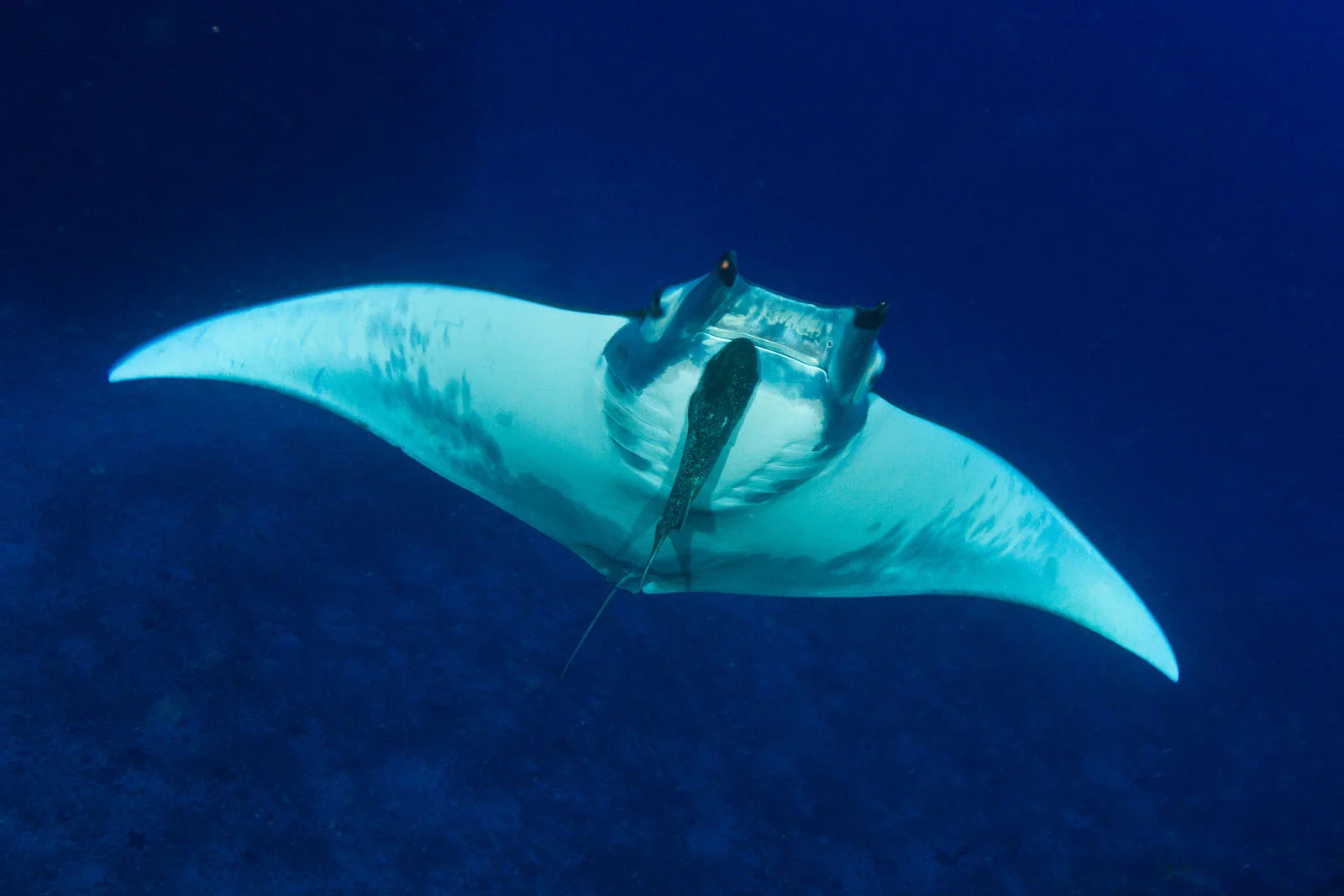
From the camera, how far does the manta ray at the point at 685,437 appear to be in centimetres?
182

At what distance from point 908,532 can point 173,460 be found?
461 cm

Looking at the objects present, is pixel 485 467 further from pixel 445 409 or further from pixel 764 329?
pixel 764 329

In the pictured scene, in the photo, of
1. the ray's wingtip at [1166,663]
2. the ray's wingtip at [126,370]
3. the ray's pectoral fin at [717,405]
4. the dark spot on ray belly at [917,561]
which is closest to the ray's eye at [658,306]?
the ray's pectoral fin at [717,405]

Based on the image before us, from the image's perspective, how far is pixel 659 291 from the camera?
1.83 m

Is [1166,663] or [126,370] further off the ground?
[1166,663]

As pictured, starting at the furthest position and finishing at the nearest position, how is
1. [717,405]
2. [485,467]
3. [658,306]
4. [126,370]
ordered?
1. [485,467]
2. [126,370]
3. [658,306]
4. [717,405]

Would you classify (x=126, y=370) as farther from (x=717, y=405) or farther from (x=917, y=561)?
(x=917, y=561)

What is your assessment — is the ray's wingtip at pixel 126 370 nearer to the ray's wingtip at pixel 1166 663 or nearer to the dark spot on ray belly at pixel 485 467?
the dark spot on ray belly at pixel 485 467

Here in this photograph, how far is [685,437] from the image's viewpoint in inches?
75.9

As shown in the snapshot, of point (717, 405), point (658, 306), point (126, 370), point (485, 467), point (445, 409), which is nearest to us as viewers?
point (717, 405)

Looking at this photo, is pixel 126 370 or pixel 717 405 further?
pixel 126 370

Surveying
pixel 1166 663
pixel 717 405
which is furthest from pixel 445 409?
pixel 1166 663

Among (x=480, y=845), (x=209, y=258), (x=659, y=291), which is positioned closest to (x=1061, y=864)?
(x=480, y=845)

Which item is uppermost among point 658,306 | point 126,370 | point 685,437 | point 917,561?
point 658,306
